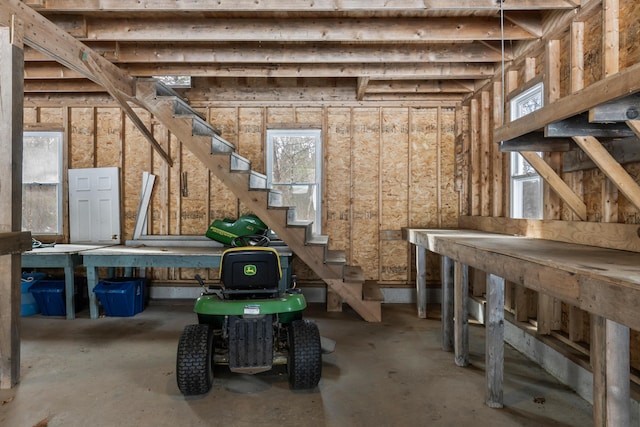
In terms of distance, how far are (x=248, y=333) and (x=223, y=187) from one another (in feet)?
12.6

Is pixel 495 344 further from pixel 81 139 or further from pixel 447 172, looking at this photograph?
pixel 81 139

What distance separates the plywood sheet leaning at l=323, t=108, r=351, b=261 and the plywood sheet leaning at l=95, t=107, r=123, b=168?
370cm

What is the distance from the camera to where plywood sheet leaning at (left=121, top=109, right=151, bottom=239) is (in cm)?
671

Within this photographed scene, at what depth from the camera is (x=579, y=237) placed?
3.36 m

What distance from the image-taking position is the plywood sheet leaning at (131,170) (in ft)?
22.0

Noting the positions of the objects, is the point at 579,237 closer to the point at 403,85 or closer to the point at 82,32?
the point at 403,85

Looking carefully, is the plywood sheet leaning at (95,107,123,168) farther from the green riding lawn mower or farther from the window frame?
the green riding lawn mower

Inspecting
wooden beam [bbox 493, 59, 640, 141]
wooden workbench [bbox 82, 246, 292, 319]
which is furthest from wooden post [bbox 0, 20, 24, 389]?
wooden beam [bbox 493, 59, 640, 141]

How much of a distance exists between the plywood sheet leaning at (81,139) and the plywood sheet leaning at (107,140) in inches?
3.6

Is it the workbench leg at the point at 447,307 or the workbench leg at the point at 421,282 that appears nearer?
the workbench leg at the point at 447,307

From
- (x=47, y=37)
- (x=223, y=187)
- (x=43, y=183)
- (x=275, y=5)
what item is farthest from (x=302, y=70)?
(x=43, y=183)

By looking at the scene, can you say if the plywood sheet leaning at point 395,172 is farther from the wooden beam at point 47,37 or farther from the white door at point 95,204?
the white door at point 95,204

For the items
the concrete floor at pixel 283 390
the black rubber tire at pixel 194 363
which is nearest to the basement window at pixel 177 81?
the concrete floor at pixel 283 390

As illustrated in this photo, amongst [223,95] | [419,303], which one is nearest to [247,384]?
[419,303]
